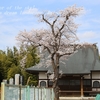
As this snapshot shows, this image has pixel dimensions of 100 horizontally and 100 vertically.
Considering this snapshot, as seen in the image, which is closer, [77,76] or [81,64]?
[77,76]

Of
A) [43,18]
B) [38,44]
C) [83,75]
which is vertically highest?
[43,18]

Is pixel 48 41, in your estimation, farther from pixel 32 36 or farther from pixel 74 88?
pixel 74 88

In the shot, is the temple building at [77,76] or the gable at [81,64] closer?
the temple building at [77,76]

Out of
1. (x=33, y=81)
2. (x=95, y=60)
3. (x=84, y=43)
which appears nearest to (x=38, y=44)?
(x=84, y=43)

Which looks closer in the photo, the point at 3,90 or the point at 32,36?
the point at 3,90

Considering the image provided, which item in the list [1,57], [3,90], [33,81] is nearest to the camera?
[3,90]

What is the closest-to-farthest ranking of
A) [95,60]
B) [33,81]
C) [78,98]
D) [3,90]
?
[3,90]
[78,98]
[95,60]
[33,81]

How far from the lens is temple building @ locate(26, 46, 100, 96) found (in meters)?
31.6

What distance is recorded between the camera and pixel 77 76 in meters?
32.2

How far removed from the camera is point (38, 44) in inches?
1062

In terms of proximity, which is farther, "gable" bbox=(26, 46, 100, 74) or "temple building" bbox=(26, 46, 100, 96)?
"gable" bbox=(26, 46, 100, 74)

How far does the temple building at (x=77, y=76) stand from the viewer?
104 feet

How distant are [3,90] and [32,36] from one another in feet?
73.2

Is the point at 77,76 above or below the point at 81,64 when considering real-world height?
below
